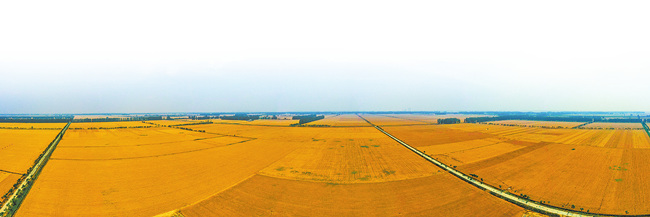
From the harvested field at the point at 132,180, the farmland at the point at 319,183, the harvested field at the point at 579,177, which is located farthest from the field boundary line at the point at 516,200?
the harvested field at the point at 132,180

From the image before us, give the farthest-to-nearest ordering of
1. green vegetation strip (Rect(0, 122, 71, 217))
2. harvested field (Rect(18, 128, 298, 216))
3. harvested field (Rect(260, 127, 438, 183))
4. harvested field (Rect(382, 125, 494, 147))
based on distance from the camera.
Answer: harvested field (Rect(382, 125, 494, 147)), harvested field (Rect(260, 127, 438, 183)), harvested field (Rect(18, 128, 298, 216)), green vegetation strip (Rect(0, 122, 71, 217))

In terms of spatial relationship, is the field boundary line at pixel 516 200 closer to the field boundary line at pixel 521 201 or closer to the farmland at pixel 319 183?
the field boundary line at pixel 521 201

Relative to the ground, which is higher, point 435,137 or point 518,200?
point 435,137

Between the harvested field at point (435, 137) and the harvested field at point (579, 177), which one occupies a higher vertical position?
the harvested field at point (435, 137)

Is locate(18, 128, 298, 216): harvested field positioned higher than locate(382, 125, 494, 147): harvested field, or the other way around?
locate(382, 125, 494, 147): harvested field

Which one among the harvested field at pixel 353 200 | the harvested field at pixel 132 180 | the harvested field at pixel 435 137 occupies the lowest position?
the harvested field at pixel 353 200

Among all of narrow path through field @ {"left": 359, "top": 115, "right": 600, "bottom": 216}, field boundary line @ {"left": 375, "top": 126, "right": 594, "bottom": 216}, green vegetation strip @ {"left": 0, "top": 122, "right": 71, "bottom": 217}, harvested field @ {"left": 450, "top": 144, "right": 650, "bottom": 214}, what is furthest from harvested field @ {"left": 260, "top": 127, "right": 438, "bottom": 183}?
green vegetation strip @ {"left": 0, "top": 122, "right": 71, "bottom": 217}

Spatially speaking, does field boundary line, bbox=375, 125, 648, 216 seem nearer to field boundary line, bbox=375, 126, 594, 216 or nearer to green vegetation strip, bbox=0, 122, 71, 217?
field boundary line, bbox=375, 126, 594, 216

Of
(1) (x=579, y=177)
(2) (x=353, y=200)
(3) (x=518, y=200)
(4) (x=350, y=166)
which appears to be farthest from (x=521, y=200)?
(4) (x=350, y=166)

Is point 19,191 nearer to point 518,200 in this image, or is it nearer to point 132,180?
point 132,180
